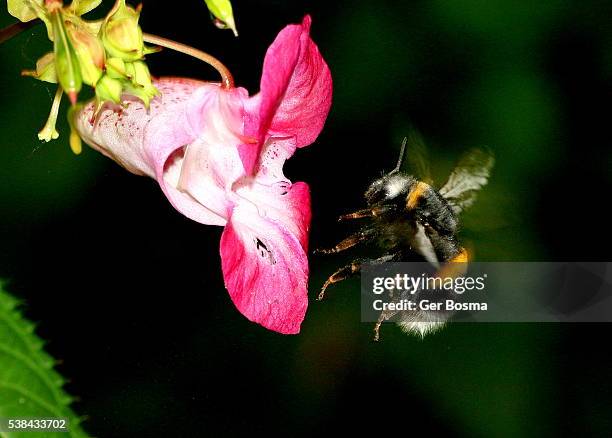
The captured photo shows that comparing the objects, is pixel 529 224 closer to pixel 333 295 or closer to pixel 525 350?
pixel 525 350

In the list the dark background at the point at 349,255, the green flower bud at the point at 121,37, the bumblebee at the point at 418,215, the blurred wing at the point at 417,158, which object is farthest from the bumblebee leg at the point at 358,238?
the dark background at the point at 349,255

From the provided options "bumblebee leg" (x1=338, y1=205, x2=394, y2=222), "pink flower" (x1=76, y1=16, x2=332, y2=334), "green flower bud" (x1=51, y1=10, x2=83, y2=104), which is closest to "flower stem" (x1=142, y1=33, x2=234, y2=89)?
"pink flower" (x1=76, y1=16, x2=332, y2=334)

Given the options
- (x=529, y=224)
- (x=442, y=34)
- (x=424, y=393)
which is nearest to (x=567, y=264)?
(x=529, y=224)

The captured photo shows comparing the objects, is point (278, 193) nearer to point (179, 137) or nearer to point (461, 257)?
point (179, 137)

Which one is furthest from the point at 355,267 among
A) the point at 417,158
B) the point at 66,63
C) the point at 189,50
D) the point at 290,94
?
the point at 66,63

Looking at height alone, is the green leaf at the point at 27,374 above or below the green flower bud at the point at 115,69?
below

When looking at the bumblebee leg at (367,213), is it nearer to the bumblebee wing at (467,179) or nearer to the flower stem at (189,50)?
the bumblebee wing at (467,179)
